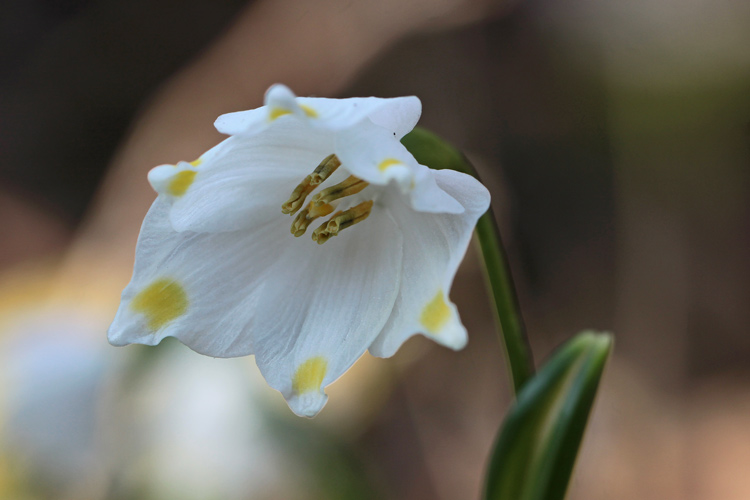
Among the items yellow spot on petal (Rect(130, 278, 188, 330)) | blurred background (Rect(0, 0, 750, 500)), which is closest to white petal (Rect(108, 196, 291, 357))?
yellow spot on petal (Rect(130, 278, 188, 330))

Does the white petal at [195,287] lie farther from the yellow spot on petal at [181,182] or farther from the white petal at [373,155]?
the white petal at [373,155]

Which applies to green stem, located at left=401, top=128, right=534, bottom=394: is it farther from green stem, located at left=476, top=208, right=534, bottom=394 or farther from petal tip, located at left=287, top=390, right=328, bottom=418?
petal tip, located at left=287, top=390, right=328, bottom=418

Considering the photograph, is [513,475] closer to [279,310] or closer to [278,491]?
[279,310]

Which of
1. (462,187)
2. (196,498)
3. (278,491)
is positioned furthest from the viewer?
(278,491)

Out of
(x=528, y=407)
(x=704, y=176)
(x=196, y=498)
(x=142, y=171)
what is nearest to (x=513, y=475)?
(x=528, y=407)

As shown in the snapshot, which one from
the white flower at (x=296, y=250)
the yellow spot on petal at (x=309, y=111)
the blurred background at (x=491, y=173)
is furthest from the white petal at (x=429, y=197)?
the blurred background at (x=491, y=173)

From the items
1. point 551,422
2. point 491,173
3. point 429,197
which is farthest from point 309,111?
point 491,173
